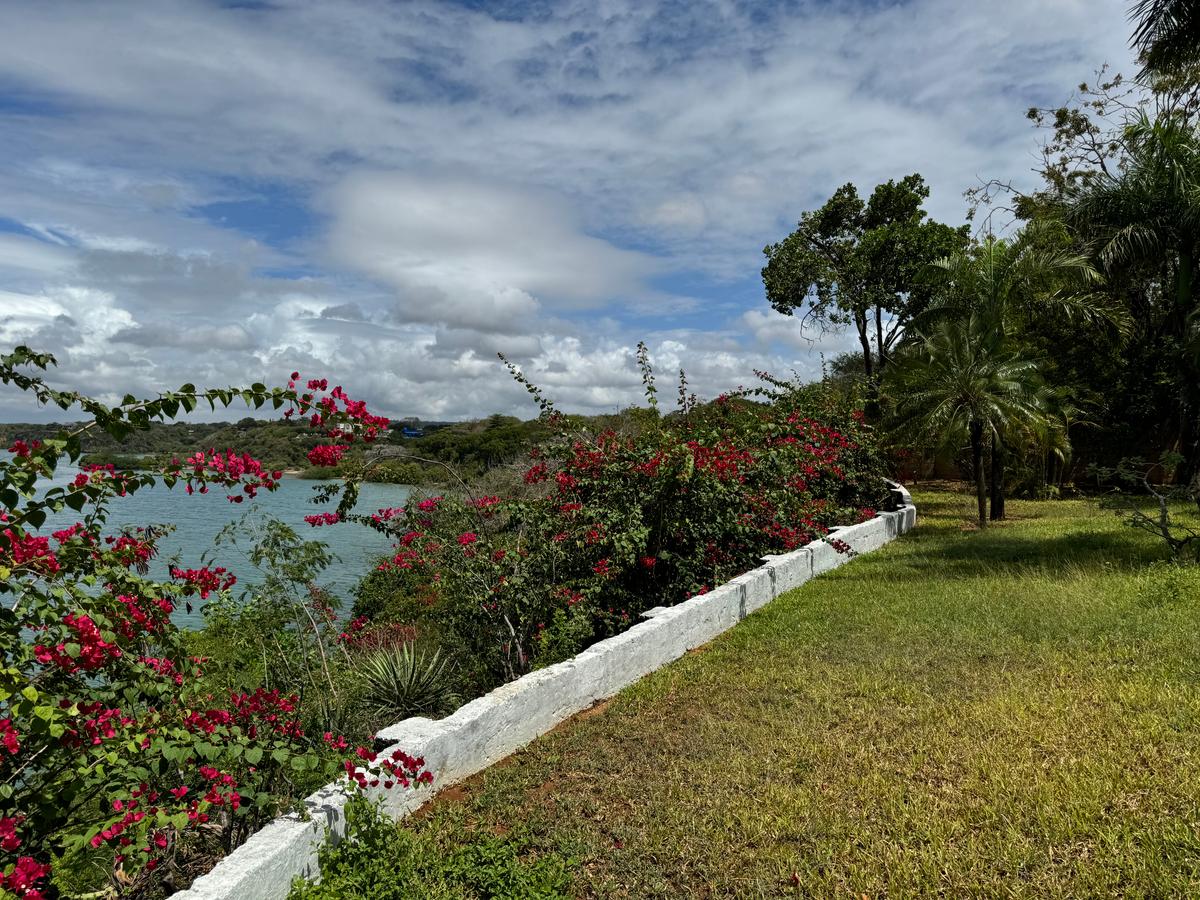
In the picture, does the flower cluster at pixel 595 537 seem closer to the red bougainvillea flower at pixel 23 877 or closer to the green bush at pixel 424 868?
the green bush at pixel 424 868

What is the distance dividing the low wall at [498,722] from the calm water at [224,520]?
1.33 m

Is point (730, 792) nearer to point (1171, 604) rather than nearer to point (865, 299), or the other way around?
point (1171, 604)

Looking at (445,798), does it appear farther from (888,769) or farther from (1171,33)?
(1171,33)

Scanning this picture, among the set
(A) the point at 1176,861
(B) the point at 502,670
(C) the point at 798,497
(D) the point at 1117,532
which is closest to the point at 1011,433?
(D) the point at 1117,532

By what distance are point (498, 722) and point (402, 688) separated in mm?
1278

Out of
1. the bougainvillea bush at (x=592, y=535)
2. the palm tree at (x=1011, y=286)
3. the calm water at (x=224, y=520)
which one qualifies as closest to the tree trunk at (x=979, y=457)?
the palm tree at (x=1011, y=286)

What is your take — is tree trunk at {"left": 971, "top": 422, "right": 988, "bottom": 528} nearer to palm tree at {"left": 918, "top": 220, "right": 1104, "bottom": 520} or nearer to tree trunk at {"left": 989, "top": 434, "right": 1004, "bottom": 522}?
palm tree at {"left": 918, "top": 220, "right": 1104, "bottom": 520}

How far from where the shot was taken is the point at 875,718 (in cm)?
495

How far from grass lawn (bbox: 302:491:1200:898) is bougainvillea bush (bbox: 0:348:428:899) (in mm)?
874

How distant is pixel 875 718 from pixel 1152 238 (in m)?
11.7

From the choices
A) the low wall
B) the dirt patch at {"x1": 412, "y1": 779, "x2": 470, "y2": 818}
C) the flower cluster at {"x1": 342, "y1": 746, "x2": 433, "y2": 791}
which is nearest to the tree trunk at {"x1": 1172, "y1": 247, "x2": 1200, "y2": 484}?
the low wall

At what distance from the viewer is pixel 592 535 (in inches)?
287

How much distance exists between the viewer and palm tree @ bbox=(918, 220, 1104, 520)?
14.4m

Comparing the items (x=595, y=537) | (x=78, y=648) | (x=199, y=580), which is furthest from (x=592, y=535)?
(x=78, y=648)
